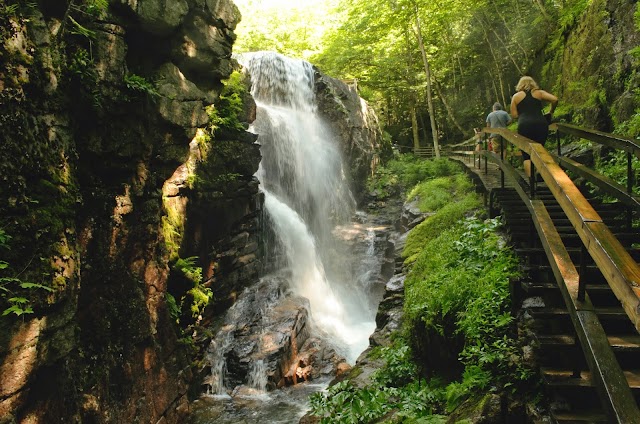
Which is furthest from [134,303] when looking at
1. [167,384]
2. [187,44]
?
[187,44]

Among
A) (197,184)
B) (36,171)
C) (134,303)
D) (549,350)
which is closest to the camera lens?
(549,350)

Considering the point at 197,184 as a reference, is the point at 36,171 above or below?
below

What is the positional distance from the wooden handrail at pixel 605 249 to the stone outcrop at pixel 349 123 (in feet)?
58.8

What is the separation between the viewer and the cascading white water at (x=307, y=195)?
14641mm

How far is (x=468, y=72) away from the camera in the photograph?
86.6 feet

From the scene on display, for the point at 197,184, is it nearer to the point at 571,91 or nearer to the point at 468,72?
the point at 571,91

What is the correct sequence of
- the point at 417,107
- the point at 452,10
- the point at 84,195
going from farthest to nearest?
the point at 417,107 → the point at 452,10 → the point at 84,195

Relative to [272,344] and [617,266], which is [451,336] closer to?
[617,266]

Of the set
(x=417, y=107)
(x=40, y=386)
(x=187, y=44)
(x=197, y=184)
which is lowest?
(x=40, y=386)

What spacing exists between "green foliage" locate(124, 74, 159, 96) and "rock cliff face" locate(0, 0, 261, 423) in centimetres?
4

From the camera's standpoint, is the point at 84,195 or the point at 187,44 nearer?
the point at 84,195

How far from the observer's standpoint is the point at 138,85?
26.8ft

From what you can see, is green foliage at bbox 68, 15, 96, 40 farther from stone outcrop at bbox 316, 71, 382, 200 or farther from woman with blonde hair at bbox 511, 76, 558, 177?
stone outcrop at bbox 316, 71, 382, 200

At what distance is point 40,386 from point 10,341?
3.10ft
